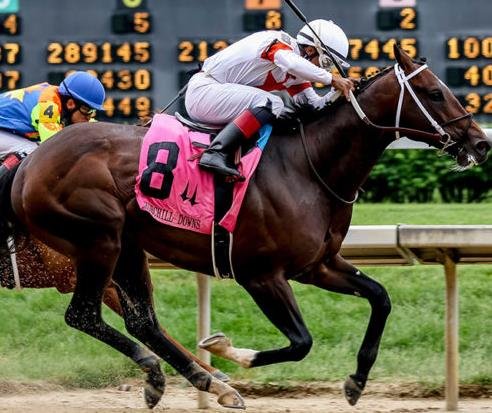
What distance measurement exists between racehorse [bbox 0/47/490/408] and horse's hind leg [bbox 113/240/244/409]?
0.03 feet

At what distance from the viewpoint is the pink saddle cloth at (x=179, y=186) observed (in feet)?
19.9

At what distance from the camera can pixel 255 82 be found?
6387 mm

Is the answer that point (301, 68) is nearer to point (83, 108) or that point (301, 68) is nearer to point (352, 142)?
point (352, 142)

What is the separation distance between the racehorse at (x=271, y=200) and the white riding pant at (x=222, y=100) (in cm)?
20

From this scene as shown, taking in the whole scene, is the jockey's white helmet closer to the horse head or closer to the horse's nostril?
the horse head

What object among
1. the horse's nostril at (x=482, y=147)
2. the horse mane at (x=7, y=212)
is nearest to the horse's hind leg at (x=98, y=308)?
the horse mane at (x=7, y=212)

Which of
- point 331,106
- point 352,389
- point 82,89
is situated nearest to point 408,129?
point 331,106

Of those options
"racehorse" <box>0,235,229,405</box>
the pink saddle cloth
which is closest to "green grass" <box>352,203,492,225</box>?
"racehorse" <box>0,235,229,405</box>

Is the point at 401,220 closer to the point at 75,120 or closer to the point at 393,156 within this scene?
the point at 393,156

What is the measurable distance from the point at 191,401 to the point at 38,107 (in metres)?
1.68

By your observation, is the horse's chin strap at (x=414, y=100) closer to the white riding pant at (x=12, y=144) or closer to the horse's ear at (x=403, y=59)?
the horse's ear at (x=403, y=59)

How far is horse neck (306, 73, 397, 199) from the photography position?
616 cm

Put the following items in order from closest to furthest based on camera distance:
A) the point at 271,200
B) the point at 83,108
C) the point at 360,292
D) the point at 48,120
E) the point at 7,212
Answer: the point at 271,200, the point at 360,292, the point at 7,212, the point at 48,120, the point at 83,108

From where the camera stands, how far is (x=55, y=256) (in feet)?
22.9
